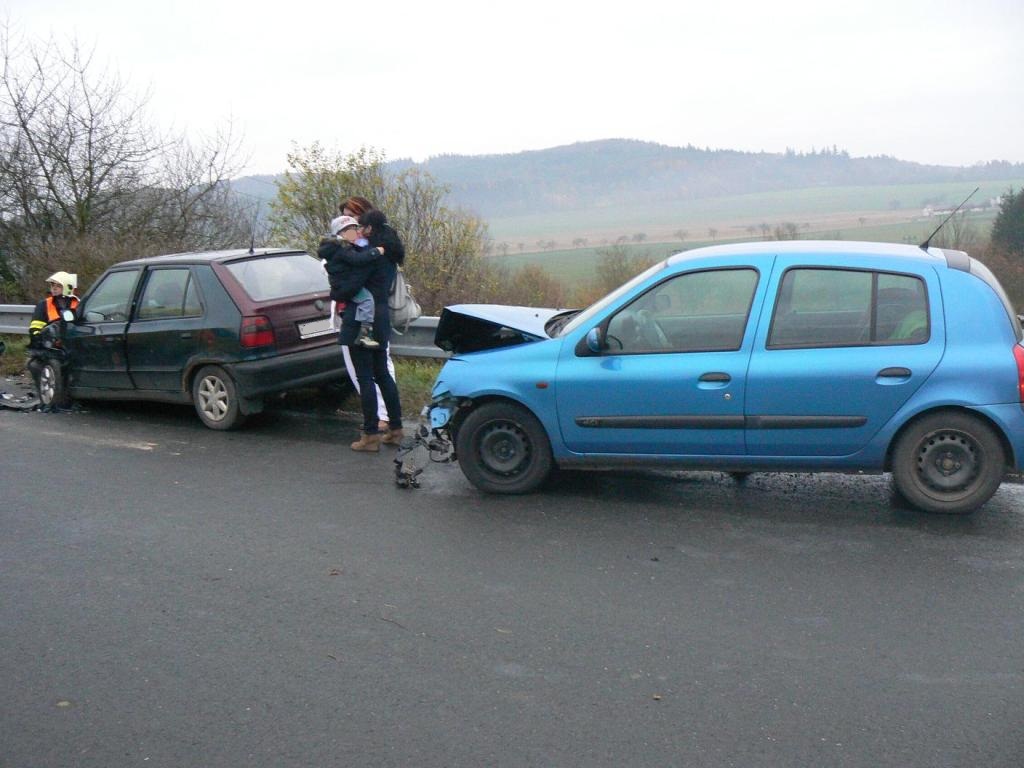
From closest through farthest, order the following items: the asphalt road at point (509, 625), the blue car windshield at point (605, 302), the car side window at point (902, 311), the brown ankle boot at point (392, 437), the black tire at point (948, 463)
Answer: the asphalt road at point (509, 625)
the black tire at point (948, 463)
the car side window at point (902, 311)
the blue car windshield at point (605, 302)
the brown ankle boot at point (392, 437)

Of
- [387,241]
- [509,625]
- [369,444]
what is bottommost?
[509,625]

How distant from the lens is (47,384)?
10742 mm

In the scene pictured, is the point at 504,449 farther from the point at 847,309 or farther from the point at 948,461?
the point at 948,461

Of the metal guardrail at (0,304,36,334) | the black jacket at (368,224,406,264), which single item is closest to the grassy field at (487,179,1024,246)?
the metal guardrail at (0,304,36,334)

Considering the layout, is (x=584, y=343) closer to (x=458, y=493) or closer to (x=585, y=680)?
(x=458, y=493)

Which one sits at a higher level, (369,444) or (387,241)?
(387,241)

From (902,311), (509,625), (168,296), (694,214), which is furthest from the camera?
(694,214)

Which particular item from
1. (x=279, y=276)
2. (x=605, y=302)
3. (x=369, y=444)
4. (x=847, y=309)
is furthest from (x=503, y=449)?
(x=279, y=276)

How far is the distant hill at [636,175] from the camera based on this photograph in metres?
140

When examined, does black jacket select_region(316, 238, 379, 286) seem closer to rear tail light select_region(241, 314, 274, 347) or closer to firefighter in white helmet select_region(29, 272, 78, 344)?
rear tail light select_region(241, 314, 274, 347)

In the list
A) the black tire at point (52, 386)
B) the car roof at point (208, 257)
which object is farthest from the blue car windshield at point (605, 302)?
the black tire at point (52, 386)

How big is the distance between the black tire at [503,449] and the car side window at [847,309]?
1614mm

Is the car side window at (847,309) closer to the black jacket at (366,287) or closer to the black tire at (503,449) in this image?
the black tire at (503,449)

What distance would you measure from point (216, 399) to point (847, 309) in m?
5.62
